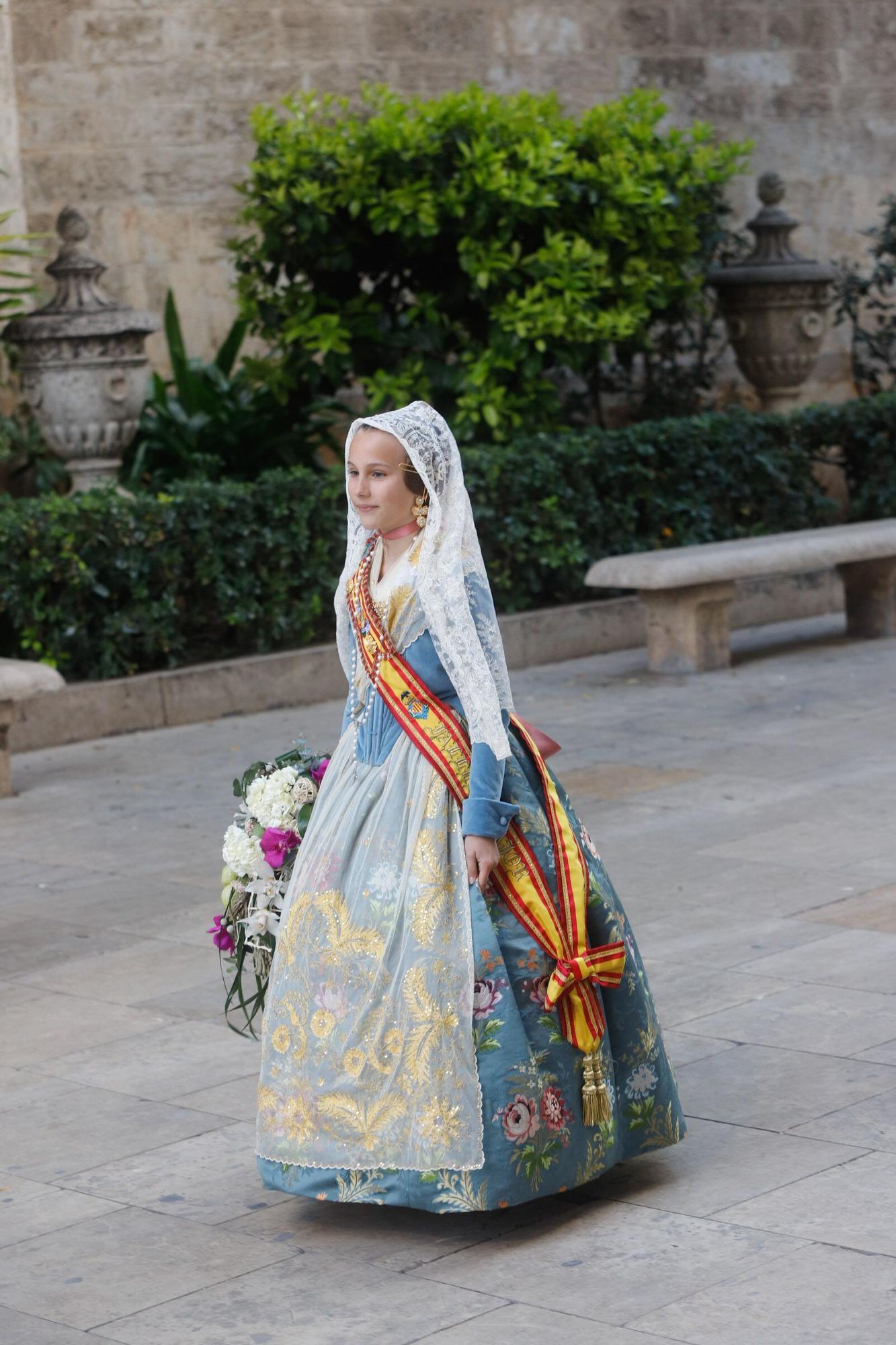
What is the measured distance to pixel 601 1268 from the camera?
11.3ft

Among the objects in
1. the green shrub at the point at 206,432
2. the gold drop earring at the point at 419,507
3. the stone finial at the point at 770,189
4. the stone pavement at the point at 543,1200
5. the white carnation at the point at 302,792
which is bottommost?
the stone pavement at the point at 543,1200

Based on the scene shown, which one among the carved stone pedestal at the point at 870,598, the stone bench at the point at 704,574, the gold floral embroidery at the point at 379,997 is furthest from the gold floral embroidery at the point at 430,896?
the carved stone pedestal at the point at 870,598

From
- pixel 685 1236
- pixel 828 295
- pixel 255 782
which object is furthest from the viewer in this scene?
pixel 828 295

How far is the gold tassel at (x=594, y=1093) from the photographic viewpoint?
3633 mm

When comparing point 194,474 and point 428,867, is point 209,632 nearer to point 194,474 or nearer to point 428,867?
point 194,474

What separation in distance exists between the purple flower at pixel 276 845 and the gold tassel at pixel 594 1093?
74 centimetres

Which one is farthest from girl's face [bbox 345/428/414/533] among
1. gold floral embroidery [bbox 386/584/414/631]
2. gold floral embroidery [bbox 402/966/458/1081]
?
gold floral embroidery [bbox 402/966/458/1081]

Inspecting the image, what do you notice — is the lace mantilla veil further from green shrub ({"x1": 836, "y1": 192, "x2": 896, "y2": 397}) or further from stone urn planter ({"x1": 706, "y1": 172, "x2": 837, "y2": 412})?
green shrub ({"x1": 836, "y1": 192, "x2": 896, "y2": 397})

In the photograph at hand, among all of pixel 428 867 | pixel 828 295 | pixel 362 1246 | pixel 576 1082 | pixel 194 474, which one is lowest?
pixel 362 1246

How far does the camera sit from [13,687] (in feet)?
24.7

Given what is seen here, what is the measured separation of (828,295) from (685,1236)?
11.1 m

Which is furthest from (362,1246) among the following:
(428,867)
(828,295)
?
(828,295)

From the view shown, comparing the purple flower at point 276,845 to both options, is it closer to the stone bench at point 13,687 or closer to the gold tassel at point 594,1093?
the gold tassel at point 594,1093

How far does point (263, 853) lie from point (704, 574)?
5.88 meters
